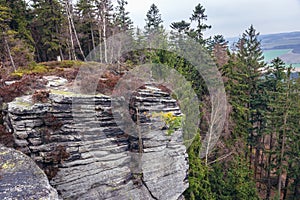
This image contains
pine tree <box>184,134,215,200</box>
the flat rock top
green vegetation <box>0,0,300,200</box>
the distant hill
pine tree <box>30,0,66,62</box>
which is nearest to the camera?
the flat rock top

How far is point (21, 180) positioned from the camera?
4.83 metres

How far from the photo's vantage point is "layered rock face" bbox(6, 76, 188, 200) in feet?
22.4

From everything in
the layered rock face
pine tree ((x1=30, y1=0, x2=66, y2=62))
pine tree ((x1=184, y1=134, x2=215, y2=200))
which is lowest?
pine tree ((x1=184, y1=134, x2=215, y2=200))

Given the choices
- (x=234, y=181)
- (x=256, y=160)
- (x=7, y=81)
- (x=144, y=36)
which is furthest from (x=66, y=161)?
(x=256, y=160)

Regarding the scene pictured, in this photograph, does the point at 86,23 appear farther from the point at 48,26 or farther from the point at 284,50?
the point at 284,50

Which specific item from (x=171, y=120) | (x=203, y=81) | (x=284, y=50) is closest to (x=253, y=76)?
(x=203, y=81)

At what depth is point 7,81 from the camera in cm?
937

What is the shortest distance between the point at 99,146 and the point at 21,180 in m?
2.91

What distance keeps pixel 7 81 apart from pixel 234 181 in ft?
40.8

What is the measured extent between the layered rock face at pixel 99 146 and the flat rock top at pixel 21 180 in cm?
125

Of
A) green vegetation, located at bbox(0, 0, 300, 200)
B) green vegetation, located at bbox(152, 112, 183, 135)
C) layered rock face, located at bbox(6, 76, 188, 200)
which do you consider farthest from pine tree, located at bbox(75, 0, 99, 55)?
green vegetation, located at bbox(152, 112, 183, 135)

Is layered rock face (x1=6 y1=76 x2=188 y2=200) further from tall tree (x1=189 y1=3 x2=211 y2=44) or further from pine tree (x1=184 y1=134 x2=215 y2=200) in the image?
tall tree (x1=189 y1=3 x2=211 y2=44)

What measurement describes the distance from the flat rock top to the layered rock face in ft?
4.12

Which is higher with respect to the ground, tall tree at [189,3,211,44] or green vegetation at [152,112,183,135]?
tall tree at [189,3,211,44]
